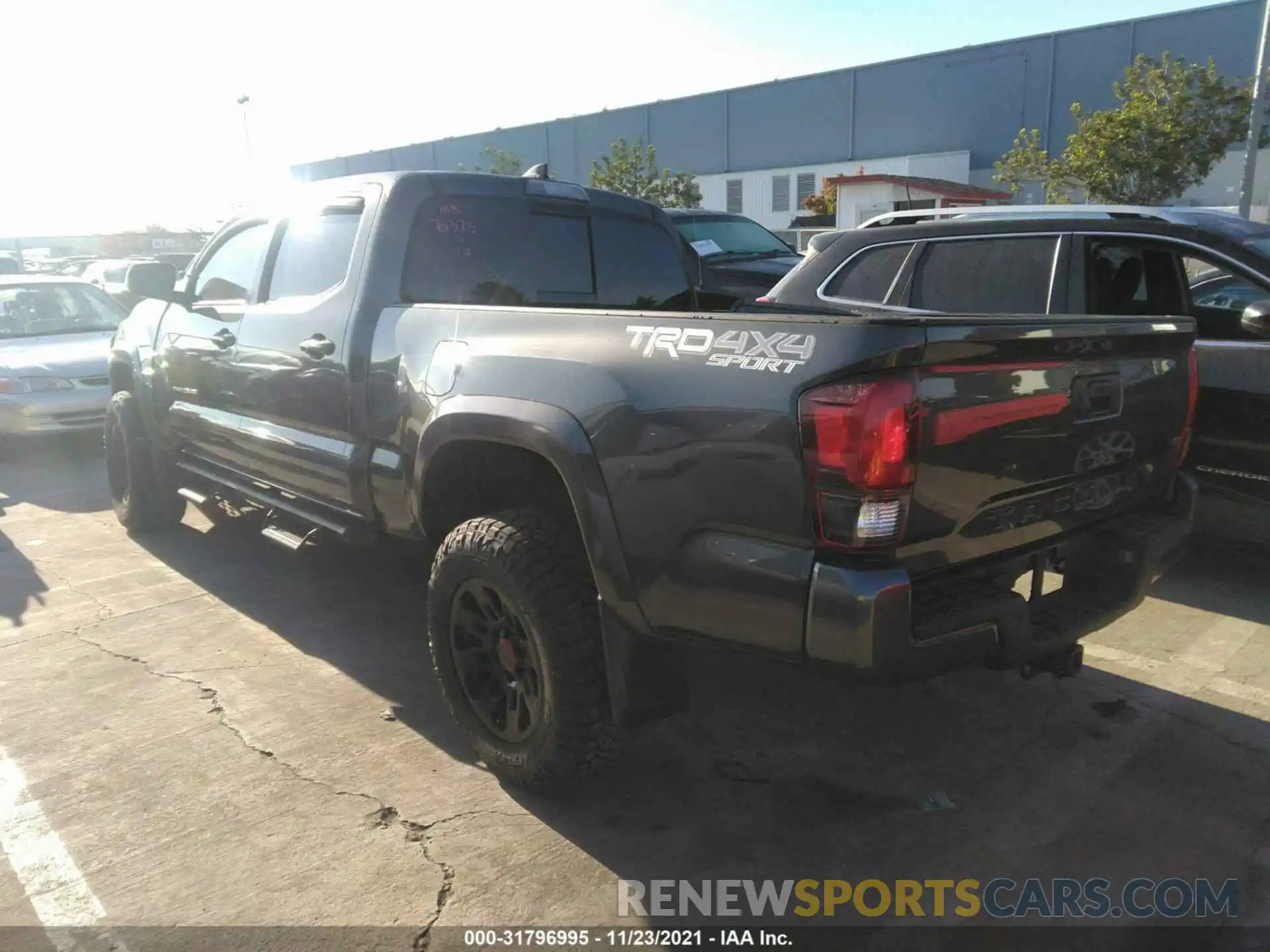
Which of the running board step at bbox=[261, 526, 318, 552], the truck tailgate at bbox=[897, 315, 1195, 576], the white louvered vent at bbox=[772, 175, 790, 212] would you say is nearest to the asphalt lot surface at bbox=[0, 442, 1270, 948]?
the running board step at bbox=[261, 526, 318, 552]

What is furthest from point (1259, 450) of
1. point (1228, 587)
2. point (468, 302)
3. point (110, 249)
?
point (110, 249)

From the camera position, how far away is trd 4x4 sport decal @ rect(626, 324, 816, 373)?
231cm

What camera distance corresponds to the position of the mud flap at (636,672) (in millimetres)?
2779

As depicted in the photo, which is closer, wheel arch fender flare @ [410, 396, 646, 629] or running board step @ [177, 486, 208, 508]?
wheel arch fender flare @ [410, 396, 646, 629]

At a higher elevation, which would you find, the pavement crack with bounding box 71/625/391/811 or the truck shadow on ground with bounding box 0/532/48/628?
the pavement crack with bounding box 71/625/391/811

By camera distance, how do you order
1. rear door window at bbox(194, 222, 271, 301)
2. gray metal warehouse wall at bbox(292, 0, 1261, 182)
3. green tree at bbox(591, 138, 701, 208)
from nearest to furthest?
1. rear door window at bbox(194, 222, 271, 301)
2. green tree at bbox(591, 138, 701, 208)
3. gray metal warehouse wall at bbox(292, 0, 1261, 182)

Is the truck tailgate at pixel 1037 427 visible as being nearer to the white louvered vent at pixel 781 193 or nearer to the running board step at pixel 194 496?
the running board step at pixel 194 496

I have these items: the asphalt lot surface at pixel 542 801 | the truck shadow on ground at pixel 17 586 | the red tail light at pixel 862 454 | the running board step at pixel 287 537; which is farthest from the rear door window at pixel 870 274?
the truck shadow on ground at pixel 17 586

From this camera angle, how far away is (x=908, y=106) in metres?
36.5

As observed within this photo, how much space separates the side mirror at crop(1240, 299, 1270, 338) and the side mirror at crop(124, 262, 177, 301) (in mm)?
5305

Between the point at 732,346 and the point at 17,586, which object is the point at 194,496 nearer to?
the point at 17,586

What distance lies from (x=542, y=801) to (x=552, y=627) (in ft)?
2.22

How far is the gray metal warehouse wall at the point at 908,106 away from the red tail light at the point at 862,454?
32.9 m

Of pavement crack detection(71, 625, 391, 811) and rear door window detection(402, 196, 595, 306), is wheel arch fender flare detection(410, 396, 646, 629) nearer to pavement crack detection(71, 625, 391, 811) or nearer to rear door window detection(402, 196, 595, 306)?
rear door window detection(402, 196, 595, 306)
